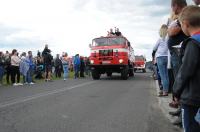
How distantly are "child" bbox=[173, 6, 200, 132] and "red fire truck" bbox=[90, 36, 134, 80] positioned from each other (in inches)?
794

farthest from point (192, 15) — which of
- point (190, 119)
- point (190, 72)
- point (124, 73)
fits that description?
point (124, 73)

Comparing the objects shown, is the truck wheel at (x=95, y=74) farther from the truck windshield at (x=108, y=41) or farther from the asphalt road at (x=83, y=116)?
the asphalt road at (x=83, y=116)

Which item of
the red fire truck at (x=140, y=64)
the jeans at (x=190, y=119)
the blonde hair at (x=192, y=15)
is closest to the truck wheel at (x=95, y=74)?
the jeans at (x=190, y=119)

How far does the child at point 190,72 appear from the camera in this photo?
144 inches

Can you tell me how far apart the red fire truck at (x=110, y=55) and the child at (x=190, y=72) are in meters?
20.2

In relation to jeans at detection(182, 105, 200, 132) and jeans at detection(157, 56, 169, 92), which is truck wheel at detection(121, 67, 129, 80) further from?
jeans at detection(182, 105, 200, 132)

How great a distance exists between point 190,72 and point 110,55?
67.7 ft

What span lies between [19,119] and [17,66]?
13.0 meters

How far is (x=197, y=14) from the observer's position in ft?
12.0

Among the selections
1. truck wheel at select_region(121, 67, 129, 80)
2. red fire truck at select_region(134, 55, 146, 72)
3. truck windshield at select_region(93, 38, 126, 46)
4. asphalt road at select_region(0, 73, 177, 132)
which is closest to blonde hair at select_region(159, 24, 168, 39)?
asphalt road at select_region(0, 73, 177, 132)

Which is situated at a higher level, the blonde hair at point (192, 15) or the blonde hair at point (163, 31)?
the blonde hair at point (163, 31)

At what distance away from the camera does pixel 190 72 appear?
365 centimetres

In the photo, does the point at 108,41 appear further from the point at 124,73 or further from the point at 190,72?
the point at 190,72

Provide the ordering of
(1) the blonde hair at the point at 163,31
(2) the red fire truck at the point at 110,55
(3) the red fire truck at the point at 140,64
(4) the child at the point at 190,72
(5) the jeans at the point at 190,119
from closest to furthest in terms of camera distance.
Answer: (4) the child at the point at 190,72 → (5) the jeans at the point at 190,119 → (1) the blonde hair at the point at 163,31 → (2) the red fire truck at the point at 110,55 → (3) the red fire truck at the point at 140,64
